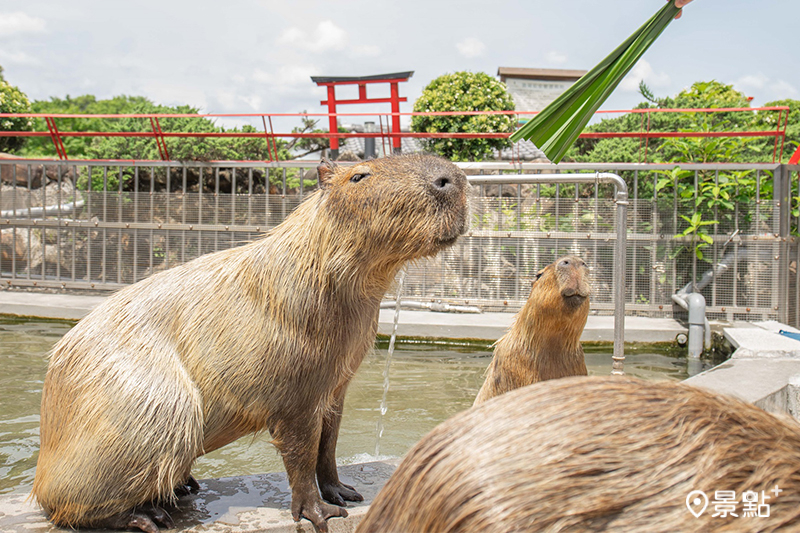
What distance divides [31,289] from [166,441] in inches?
401

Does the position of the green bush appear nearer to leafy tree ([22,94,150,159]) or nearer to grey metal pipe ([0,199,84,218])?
leafy tree ([22,94,150,159])

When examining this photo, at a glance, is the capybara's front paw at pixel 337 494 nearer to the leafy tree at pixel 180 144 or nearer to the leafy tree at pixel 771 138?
the leafy tree at pixel 180 144

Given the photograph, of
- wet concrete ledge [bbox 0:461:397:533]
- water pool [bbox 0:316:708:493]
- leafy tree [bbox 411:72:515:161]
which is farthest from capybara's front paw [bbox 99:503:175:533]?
leafy tree [bbox 411:72:515:161]

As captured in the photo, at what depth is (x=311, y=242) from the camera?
224 cm

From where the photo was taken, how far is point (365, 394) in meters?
5.86

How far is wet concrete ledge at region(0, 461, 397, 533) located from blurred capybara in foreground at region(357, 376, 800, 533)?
1.50 m

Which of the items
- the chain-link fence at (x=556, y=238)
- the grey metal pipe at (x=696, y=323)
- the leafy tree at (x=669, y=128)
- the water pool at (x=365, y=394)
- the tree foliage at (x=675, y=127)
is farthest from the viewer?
the tree foliage at (x=675, y=127)

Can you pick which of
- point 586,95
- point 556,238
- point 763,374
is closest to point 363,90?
point 556,238

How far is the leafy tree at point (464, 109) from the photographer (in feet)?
49.5

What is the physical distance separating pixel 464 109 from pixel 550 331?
13.3 m

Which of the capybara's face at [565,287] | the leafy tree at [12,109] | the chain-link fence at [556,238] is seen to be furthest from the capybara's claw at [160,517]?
the leafy tree at [12,109]

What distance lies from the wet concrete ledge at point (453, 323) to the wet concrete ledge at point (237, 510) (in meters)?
5.27

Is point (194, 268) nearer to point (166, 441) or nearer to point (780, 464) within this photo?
point (166, 441)

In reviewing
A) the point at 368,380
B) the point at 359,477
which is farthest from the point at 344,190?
the point at 368,380
